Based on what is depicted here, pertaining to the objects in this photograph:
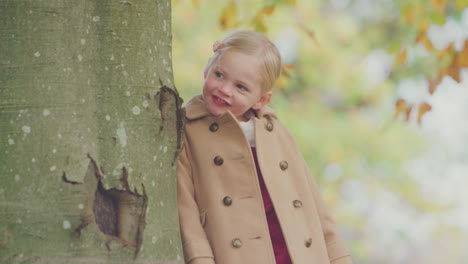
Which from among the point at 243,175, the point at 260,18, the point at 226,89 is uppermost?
the point at 260,18

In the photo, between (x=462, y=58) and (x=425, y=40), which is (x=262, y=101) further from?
(x=425, y=40)

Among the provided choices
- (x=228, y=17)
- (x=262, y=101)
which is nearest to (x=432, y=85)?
(x=228, y=17)

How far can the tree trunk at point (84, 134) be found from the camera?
2.00m

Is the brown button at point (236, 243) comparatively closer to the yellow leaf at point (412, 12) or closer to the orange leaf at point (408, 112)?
the orange leaf at point (408, 112)

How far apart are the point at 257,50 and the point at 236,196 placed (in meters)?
0.55

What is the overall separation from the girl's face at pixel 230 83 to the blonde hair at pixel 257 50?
0.02 metres

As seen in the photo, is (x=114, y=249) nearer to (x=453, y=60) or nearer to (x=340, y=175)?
(x=453, y=60)

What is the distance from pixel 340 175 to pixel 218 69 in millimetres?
7743

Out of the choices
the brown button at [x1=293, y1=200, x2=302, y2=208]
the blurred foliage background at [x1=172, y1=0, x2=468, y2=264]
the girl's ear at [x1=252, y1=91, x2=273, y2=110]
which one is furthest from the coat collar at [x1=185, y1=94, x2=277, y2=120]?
the blurred foliage background at [x1=172, y1=0, x2=468, y2=264]

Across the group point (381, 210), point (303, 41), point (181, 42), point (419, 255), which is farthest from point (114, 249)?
point (419, 255)

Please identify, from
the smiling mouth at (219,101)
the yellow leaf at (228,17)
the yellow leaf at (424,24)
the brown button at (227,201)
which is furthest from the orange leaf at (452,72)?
the brown button at (227,201)

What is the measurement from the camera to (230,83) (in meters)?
2.76

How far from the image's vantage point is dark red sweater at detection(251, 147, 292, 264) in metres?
2.82

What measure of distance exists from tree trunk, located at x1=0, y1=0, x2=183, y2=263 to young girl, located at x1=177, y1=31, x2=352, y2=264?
0.40 meters
